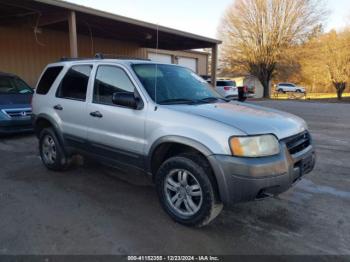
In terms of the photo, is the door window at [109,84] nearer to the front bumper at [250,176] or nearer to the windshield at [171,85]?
the windshield at [171,85]

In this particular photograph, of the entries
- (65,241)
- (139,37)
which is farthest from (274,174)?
(139,37)

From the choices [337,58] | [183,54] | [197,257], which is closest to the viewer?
[197,257]

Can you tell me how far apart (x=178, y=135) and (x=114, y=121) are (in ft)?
3.42

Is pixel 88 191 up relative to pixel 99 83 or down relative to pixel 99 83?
down

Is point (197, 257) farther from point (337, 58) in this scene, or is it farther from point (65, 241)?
point (337, 58)

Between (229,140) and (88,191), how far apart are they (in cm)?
241

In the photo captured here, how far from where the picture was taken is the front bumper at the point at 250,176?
8.91ft

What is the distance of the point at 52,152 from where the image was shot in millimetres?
4996

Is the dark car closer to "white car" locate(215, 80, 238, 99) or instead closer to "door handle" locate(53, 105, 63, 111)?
"door handle" locate(53, 105, 63, 111)

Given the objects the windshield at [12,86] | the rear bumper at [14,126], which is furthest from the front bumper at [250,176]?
the windshield at [12,86]

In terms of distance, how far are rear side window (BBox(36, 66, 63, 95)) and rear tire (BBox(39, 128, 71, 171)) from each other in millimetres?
695

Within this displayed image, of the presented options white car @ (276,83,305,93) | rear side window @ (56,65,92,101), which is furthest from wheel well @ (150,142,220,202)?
white car @ (276,83,305,93)

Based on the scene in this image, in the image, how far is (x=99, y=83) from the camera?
404 cm

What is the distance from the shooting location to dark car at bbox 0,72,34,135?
732 centimetres
